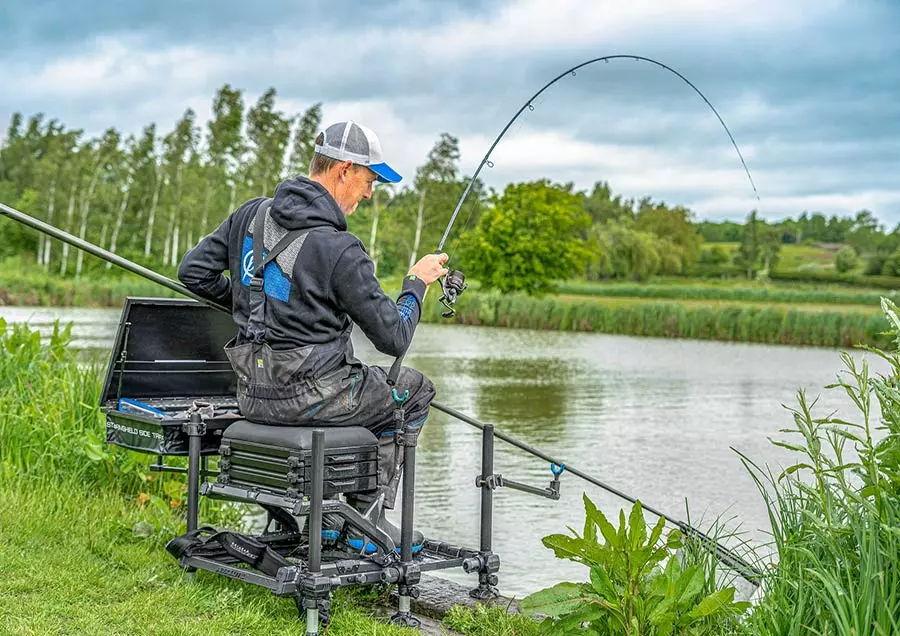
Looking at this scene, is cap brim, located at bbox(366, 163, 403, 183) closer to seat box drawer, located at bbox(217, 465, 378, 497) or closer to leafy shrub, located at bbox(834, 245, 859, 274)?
seat box drawer, located at bbox(217, 465, 378, 497)

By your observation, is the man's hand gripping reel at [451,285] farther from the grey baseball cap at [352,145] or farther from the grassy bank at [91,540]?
the grassy bank at [91,540]

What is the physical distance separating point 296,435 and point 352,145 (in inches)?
37.5

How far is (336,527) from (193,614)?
54 centimetres

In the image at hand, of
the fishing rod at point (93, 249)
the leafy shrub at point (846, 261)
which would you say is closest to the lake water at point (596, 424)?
the fishing rod at point (93, 249)

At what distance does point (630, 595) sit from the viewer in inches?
121

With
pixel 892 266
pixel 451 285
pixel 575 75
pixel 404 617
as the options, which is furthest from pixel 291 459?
pixel 892 266

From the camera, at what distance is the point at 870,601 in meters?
2.77

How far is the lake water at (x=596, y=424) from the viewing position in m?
7.32

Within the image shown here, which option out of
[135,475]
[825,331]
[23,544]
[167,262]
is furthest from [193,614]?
[167,262]

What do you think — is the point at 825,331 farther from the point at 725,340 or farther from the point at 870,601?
the point at 870,601

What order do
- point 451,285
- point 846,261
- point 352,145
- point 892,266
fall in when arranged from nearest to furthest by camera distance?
point 352,145, point 451,285, point 892,266, point 846,261

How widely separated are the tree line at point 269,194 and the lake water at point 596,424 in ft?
17.5

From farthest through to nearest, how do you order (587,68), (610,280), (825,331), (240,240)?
(610,280), (825,331), (587,68), (240,240)

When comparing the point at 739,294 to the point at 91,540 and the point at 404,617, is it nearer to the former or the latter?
the point at 91,540
